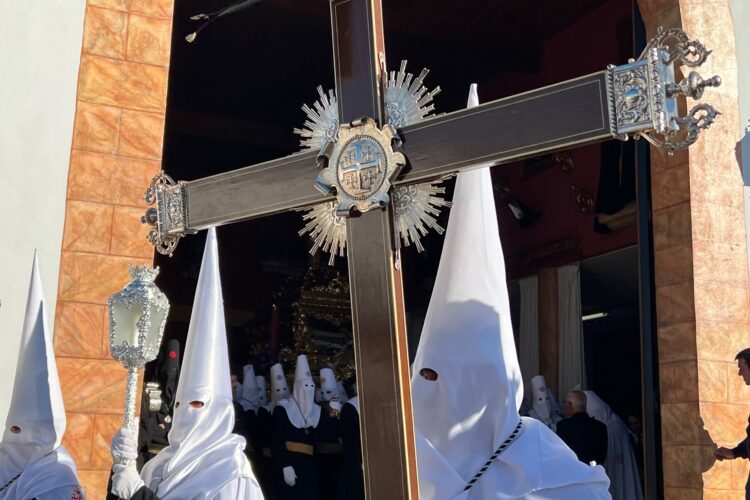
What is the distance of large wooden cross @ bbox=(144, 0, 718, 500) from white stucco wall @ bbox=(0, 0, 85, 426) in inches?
90.2

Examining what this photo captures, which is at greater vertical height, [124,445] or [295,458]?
[124,445]

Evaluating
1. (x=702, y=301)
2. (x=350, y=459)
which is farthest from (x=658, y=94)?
(x=350, y=459)

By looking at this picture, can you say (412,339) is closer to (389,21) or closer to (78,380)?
(389,21)

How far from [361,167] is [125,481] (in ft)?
4.69

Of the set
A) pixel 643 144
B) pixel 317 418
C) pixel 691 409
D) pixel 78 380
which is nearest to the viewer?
pixel 78 380

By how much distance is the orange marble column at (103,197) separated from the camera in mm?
5605

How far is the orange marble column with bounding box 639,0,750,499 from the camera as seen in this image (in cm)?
652

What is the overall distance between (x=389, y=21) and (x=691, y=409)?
19.5 ft

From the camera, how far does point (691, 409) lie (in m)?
6.55

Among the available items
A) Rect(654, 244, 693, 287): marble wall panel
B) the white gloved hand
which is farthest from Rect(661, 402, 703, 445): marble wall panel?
the white gloved hand

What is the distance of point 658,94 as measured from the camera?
9.89 feet

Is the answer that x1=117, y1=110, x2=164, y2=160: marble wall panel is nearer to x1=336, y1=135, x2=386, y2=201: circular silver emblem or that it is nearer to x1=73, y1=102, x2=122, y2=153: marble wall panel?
x1=73, y1=102, x2=122, y2=153: marble wall panel

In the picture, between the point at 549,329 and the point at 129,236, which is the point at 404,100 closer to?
the point at 129,236

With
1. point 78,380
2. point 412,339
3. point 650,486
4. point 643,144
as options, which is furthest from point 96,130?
point 412,339
